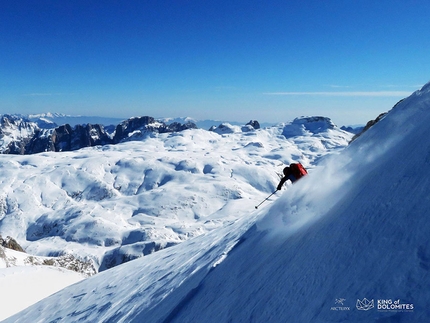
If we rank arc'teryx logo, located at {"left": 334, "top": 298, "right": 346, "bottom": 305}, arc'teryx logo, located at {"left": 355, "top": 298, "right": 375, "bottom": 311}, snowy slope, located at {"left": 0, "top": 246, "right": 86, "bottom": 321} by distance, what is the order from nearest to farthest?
arc'teryx logo, located at {"left": 355, "top": 298, "right": 375, "bottom": 311}, arc'teryx logo, located at {"left": 334, "top": 298, "right": 346, "bottom": 305}, snowy slope, located at {"left": 0, "top": 246, "right": 86, "bottom": 321}

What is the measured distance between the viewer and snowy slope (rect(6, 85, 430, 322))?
4496mm

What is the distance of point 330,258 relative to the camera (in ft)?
19.0

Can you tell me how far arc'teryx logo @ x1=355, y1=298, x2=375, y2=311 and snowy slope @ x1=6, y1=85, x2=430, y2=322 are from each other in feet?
0.08

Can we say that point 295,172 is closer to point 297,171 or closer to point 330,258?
point 297,171

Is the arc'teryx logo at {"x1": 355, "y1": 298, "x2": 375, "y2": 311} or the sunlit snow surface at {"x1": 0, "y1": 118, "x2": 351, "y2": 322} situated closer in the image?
the arc'teryx logo at {"x1": 355, "y1": 298, "x2": 375, "y2": 311}

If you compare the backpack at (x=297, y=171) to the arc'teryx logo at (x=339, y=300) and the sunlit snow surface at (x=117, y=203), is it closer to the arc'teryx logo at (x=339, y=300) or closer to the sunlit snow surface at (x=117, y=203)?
the arc'teryx logo at (x=339, y=300)

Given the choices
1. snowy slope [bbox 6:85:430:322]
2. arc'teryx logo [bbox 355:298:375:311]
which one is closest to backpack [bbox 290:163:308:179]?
snowy slope [bbox 6:85:430:322]

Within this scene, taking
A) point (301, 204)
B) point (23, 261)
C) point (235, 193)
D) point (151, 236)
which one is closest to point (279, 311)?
point (301, 204)

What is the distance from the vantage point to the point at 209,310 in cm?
789

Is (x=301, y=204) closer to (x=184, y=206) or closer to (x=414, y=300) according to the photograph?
(x=414, y=300)

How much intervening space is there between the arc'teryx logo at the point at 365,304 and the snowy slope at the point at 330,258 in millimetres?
23

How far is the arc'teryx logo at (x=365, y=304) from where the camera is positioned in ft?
14.0

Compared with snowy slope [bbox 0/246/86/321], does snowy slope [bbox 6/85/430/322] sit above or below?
above

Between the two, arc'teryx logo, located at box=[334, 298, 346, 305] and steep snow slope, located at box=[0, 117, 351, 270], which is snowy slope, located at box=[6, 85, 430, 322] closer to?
arc'teryx logo, located at box=[334, 298, 346, 305]
